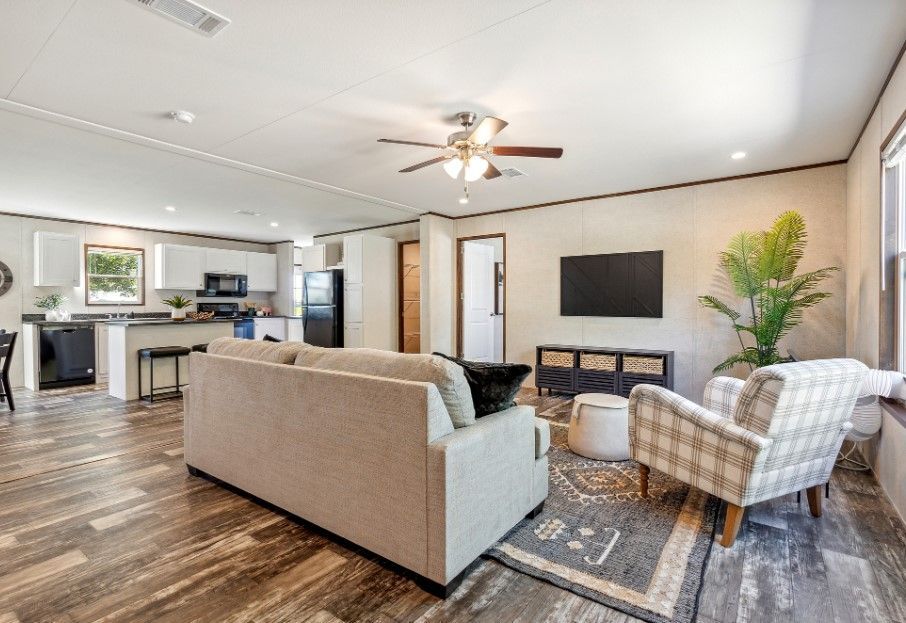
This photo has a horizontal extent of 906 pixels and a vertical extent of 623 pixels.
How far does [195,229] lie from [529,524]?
24.9 feet

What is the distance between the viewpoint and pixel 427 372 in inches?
75.5

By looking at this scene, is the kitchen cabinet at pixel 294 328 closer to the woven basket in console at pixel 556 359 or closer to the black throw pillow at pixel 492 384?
the woven basket in console at pixel 556 359

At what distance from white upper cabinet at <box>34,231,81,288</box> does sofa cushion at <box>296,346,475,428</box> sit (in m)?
6.77

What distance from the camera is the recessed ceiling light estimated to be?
10.1 ft

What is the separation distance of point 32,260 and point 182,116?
5404 millimetres

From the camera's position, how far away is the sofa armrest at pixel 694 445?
2051 millimetres

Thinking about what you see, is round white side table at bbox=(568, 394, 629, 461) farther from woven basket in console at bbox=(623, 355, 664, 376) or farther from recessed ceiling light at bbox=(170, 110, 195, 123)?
recessed ceiling light at bbox=(170, 110, 195, 123)

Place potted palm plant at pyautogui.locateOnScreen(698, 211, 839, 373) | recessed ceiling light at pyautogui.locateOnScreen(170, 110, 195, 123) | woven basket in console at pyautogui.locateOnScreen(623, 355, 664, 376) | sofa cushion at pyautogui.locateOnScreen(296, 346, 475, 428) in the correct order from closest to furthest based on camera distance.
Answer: sofa cushion at pyautogui.locateOnScreen(296, 346, 475, 428) < recessed ceiling light at pyautogui.locateOnScreen(170, 110, 195, 123) < potted palm plant at pyautogui.locateOnScreen(698, 211, 839, 373) < woven basket in console at pyautogui.locateOnScreen(623, 355, 664, 376)

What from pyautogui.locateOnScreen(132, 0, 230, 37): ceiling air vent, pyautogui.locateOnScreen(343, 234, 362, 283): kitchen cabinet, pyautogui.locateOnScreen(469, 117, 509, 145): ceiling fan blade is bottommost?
pyautogui.locateOnScreen(343, 234, 362, 283): kitchen cabinet

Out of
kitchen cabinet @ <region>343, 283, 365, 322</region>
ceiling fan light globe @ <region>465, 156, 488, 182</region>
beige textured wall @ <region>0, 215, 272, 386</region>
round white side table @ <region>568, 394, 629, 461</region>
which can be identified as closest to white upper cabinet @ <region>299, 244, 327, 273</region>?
kitchen cabinet @ <region>343, 283, 365, 322</region>

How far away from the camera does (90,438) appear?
382 cm

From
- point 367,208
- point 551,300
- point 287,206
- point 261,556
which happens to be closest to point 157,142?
point 287,206

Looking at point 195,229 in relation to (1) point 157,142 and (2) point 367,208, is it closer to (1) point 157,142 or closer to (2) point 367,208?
(2) point 367,208

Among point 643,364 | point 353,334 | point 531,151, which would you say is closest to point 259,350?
point 531,151
